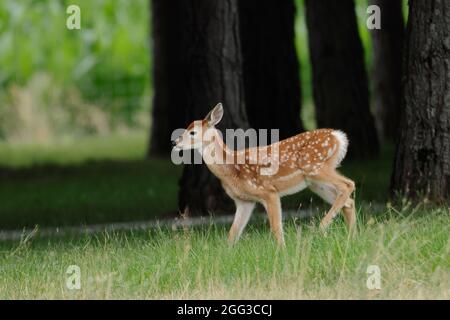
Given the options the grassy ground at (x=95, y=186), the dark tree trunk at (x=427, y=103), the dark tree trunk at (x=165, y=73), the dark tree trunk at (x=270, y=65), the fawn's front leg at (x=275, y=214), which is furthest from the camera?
the dark tree trunk at (x=165, y=73)

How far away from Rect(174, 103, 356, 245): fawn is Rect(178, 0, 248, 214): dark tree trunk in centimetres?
359

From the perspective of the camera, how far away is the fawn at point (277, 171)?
12031 millimetres

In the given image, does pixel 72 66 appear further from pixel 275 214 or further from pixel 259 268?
pixel 259 268

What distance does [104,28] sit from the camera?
39.9 m

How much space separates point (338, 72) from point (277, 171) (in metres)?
9.71

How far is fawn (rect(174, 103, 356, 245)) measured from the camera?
12031 millimetres

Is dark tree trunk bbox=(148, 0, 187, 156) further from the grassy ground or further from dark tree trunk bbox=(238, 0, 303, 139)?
dark tree trunk bbox=(238, 0, 303, 139)

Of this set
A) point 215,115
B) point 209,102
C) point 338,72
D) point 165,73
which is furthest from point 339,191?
point 165,73

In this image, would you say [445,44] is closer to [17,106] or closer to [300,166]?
[300,166]

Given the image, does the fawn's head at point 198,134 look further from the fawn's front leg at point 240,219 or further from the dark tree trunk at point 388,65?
the dark tree trunk at point 388,65

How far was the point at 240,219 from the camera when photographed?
12117 millimetres

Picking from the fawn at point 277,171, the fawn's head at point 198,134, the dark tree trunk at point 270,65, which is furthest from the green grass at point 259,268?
the dark tree trunk at point 270,65
